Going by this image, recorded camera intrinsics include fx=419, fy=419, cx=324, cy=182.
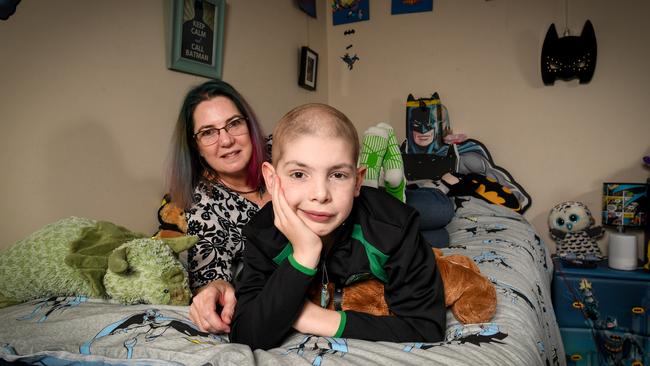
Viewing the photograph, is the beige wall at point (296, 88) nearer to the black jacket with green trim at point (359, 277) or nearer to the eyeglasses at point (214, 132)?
the eyeglasses at point (214, 132)

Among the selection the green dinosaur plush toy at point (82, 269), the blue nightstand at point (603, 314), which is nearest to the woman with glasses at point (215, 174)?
the green dinosaur plush toy at point (82, 269)

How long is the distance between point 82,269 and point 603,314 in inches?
89.4

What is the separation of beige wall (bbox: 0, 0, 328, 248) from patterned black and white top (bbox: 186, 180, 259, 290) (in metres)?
0.37

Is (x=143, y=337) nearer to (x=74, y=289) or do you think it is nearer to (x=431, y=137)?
(x=74, y=289)

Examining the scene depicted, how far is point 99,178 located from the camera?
146 centimetres

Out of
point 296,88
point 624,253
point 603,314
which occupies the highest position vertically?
point 296,88

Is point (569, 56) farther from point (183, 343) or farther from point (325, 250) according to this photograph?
point (183, 343)

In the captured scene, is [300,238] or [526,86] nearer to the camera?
[300,238]

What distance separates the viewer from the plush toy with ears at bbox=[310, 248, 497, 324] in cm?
93

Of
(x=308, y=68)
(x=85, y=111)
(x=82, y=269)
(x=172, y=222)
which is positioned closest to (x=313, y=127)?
(x=82, y=269)

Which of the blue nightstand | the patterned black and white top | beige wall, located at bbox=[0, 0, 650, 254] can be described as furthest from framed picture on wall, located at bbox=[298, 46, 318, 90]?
the blue nightstand

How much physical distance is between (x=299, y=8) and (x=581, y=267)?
2.29m

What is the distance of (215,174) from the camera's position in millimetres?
1493

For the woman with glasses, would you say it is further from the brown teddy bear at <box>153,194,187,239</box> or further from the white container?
the white container
